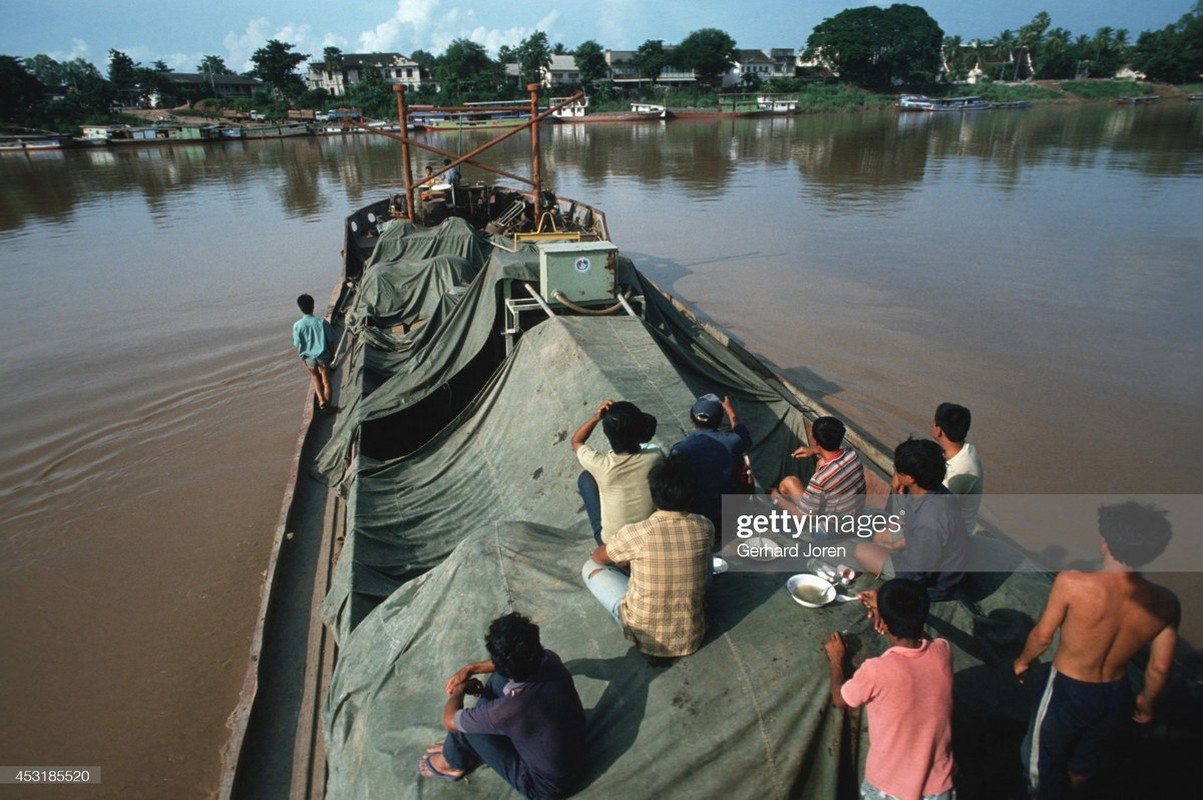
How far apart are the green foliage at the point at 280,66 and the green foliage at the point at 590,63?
30.0 m

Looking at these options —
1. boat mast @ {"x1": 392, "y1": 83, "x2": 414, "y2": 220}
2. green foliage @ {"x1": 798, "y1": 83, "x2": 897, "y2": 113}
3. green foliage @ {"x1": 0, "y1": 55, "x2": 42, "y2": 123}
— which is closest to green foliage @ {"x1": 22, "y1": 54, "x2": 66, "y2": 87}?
green foliage @ {"x1": 0, "y1": 55, "x2": 42, "y2": 123}

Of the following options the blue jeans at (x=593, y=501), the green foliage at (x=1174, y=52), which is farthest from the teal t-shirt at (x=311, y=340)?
the green foliage at (x=1174, y=52)

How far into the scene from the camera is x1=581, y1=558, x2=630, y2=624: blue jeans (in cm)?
311

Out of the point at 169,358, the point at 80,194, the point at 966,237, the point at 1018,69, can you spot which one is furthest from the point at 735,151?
the point at 1018,69

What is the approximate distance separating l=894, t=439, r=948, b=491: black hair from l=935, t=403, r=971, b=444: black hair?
2.27 feet

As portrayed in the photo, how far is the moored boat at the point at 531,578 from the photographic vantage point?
8.98 ft

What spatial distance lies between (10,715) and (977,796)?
6287 mm

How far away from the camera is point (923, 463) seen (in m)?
3.18

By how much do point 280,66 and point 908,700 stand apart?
260ft

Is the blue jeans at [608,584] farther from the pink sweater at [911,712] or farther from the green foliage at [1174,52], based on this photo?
the green foliage at [1174,52]

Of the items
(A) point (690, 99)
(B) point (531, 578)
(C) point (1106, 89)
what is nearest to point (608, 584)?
(B) point (531, 578)

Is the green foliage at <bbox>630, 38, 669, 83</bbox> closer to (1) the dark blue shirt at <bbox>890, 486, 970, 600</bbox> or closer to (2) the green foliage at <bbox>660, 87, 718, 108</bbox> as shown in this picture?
(2) the green foliage at <bbox>660, 87, 718, 108</bbox>

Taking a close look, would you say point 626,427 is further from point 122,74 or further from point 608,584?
point 122,74

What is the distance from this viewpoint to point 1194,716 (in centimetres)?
279
